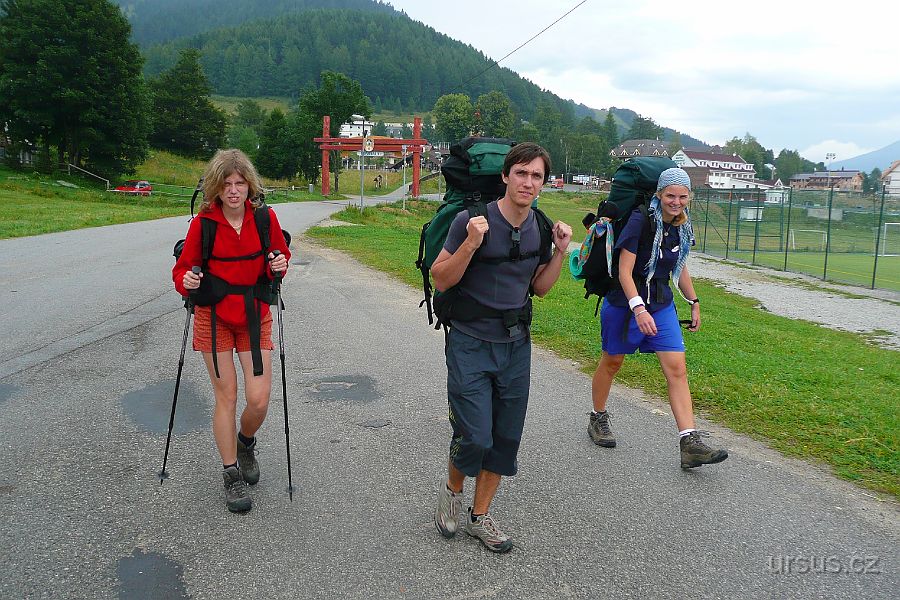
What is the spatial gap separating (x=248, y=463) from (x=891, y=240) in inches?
1033

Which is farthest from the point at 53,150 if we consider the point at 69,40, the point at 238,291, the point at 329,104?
the point at 238,291

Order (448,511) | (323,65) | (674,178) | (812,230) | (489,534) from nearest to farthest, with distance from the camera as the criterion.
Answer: (489,534) → (448,511) → (674,178) → (812,230) → (323,65)

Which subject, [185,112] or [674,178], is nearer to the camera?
[674,178]

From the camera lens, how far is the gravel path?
11750 millimetres

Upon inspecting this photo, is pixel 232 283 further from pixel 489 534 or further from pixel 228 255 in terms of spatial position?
pixel 489 534

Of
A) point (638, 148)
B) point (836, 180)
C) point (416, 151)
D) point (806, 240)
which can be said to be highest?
point (638, 148)

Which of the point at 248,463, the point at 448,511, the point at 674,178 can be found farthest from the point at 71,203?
the point at 448,511

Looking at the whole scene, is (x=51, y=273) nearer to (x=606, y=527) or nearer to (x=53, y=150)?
(x=606, y=527)

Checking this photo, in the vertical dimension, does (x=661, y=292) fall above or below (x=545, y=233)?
below

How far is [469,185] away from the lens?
330 centimetres

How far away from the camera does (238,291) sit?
3.58m

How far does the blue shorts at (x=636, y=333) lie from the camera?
14.3ft

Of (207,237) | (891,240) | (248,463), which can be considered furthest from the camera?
(891,240)

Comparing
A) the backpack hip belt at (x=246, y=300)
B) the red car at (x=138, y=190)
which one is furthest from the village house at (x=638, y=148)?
the backpack hip belt at (x=246, y=300)
